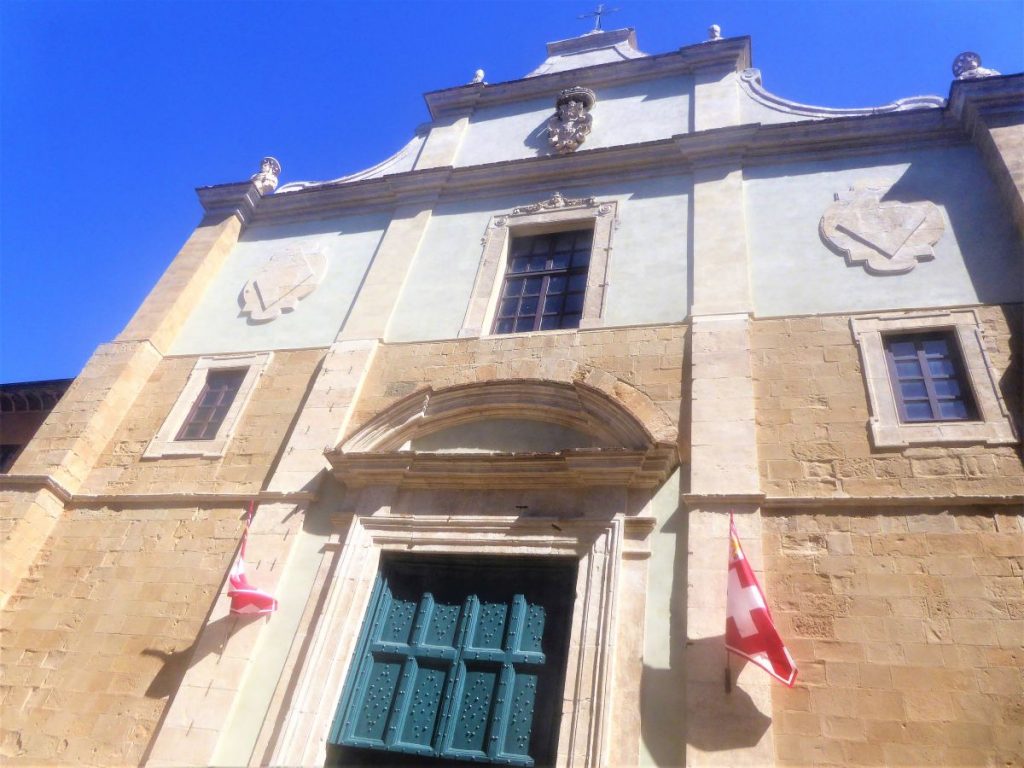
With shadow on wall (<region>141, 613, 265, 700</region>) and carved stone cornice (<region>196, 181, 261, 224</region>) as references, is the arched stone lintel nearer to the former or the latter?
shadow on wall (<region>141, 613, 265, 700</region>)

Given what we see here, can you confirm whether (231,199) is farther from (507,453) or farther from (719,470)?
(719,470)

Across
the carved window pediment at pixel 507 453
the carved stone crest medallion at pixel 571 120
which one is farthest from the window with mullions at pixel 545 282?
the carved stone crest medallion at pixel 571 120

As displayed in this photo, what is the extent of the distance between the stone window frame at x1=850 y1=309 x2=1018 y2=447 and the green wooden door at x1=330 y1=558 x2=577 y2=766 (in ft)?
9.49

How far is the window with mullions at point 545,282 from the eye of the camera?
321 inches

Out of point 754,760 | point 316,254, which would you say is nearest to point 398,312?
point 316,254

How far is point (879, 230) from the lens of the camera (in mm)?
7449

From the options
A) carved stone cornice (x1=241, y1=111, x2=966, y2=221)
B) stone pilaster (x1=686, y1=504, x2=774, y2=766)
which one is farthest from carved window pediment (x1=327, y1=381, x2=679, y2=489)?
carved stone cornice (x1=241, y1=111, x2=966, y2=221)

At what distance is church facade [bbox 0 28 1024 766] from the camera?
16.4 ft

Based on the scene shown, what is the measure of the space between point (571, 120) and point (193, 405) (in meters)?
6.39

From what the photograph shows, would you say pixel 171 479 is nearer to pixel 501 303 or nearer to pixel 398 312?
pixel 398 312

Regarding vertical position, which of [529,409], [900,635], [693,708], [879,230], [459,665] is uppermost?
[879,230]

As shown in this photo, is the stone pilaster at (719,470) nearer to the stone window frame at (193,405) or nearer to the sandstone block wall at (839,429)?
the sandstone block wall at (839,429)

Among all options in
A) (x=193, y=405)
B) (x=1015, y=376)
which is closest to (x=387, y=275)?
(x=193, y=405)

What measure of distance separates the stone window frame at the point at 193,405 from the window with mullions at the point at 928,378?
265 inches
